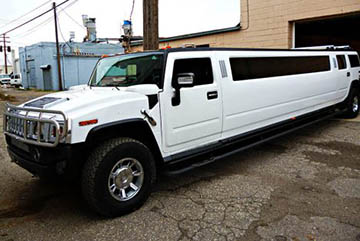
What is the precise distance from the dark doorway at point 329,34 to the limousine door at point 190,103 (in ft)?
34.2

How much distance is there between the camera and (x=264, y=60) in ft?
16.4

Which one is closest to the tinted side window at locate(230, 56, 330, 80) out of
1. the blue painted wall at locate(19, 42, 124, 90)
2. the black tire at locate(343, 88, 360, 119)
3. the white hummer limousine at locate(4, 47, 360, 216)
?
the white hummer limousine at locate(4, 47, 360, 216)

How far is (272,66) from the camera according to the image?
5.16m

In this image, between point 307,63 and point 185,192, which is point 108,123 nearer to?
point 185,192

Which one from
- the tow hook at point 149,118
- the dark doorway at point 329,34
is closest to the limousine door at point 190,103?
the tow hook at point 149,118

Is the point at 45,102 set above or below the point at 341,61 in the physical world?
below

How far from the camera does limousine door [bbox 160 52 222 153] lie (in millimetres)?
3629

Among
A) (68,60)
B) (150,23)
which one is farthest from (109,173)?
(68,60)

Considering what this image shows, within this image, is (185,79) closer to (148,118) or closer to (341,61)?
(148,118)

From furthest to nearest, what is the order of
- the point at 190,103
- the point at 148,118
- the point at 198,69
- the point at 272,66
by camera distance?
the point at 272,66 < the point at 198,69 < the point at 190,103 < the point at 148,118

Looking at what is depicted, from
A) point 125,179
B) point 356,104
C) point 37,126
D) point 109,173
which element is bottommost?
point 125,179

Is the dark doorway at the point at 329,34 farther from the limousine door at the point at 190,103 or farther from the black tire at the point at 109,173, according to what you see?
the black tire at the point at 109,173

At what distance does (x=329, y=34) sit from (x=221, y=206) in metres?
15.4

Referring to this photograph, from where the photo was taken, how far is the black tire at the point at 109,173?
3006 millimetres
